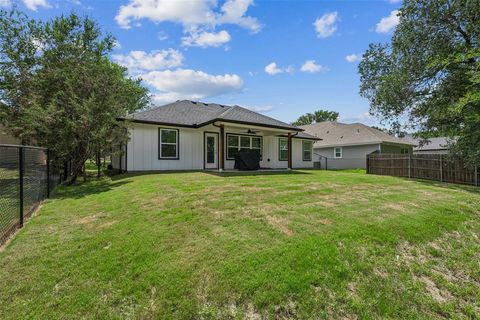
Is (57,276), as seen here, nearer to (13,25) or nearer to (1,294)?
(1,294)

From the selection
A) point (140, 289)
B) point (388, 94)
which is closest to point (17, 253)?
point (140, 289)

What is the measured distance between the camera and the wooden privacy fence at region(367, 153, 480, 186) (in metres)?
11.9

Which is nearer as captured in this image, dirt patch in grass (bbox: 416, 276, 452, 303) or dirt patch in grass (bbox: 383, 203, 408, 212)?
dirt patch in grass (bbox: 416, 276, 452, 303)

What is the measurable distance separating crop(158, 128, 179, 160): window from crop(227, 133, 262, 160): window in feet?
10.2

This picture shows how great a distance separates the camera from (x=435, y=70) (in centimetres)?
1244

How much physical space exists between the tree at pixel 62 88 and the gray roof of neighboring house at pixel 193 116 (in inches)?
69.5

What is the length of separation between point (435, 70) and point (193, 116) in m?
12.8

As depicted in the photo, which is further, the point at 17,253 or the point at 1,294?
the point at 17,253

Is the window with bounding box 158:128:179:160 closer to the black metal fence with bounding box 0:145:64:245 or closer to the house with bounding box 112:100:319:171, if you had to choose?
the house with bounding box 112:100:319:171

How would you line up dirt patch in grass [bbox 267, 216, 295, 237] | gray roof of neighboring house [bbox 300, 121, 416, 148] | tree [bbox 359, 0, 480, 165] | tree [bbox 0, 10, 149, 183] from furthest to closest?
gray roof of neighboring house [bbox 300, 121, 416, 148]
tree [bbox 359, 0, 480, 165]
tree [bbox 0, 10, 149, 183]
dirt patch in grass [bbox 267, 216, 295, 237]

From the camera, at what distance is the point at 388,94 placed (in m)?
13.5

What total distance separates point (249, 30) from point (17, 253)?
41.4 ft

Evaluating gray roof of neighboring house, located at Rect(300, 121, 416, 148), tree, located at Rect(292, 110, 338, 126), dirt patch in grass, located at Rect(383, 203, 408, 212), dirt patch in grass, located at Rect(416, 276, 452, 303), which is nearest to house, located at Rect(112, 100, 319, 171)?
dirt patch in grass, located at Rect(383, 203, 408, 212)

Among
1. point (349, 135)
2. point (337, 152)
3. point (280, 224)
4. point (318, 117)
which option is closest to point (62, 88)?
point (280, 224)
